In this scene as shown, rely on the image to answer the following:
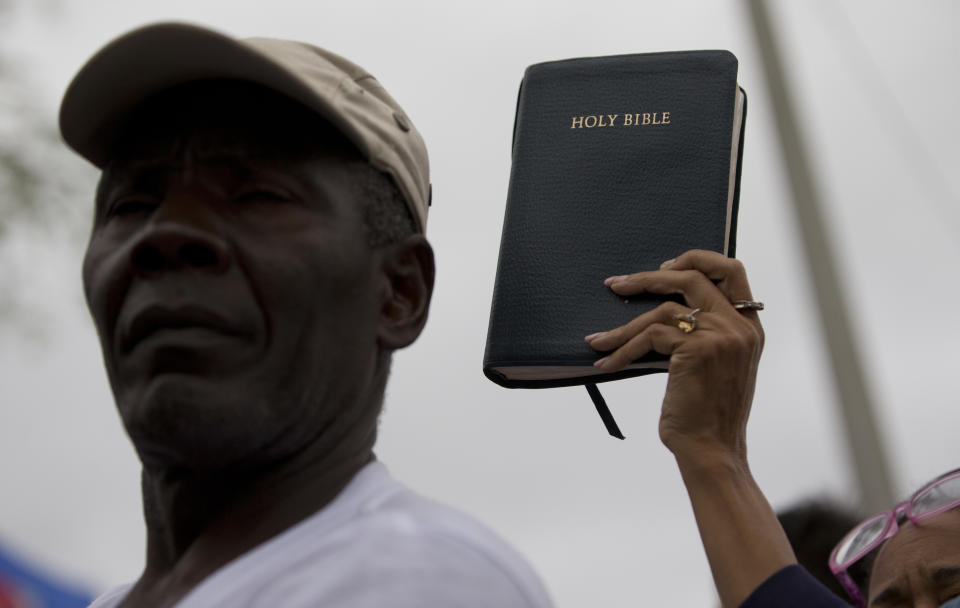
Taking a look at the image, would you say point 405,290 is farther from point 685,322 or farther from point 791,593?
point 791,593

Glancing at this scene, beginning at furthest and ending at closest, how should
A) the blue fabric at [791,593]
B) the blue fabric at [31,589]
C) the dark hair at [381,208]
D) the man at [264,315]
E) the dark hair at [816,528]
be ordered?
the blue fabric at [31,589]
the dark hair at [816,528]
the blue fabric at [791,593]
the dark hair at [381,208]
the man at [264,315]

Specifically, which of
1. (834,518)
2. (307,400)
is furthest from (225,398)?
(834,518)

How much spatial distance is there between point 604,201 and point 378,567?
934mm

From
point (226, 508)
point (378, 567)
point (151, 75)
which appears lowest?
point (226, 508)

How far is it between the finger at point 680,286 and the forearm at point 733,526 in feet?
0.80

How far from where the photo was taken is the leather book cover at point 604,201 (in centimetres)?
196

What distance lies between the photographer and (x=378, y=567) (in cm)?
127

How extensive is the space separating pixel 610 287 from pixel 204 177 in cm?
70

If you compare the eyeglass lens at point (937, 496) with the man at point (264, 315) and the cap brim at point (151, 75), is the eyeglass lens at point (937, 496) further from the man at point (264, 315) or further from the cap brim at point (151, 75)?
the cap brim at point (151, 75)

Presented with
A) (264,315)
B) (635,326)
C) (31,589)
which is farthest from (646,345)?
(31,589)

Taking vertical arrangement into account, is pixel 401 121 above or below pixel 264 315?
above

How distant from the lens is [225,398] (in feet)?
4.71

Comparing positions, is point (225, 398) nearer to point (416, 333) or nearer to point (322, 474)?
point (322, 474)

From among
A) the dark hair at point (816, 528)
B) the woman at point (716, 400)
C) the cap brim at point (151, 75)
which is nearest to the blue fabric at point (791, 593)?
the woman at point (716, 400)
